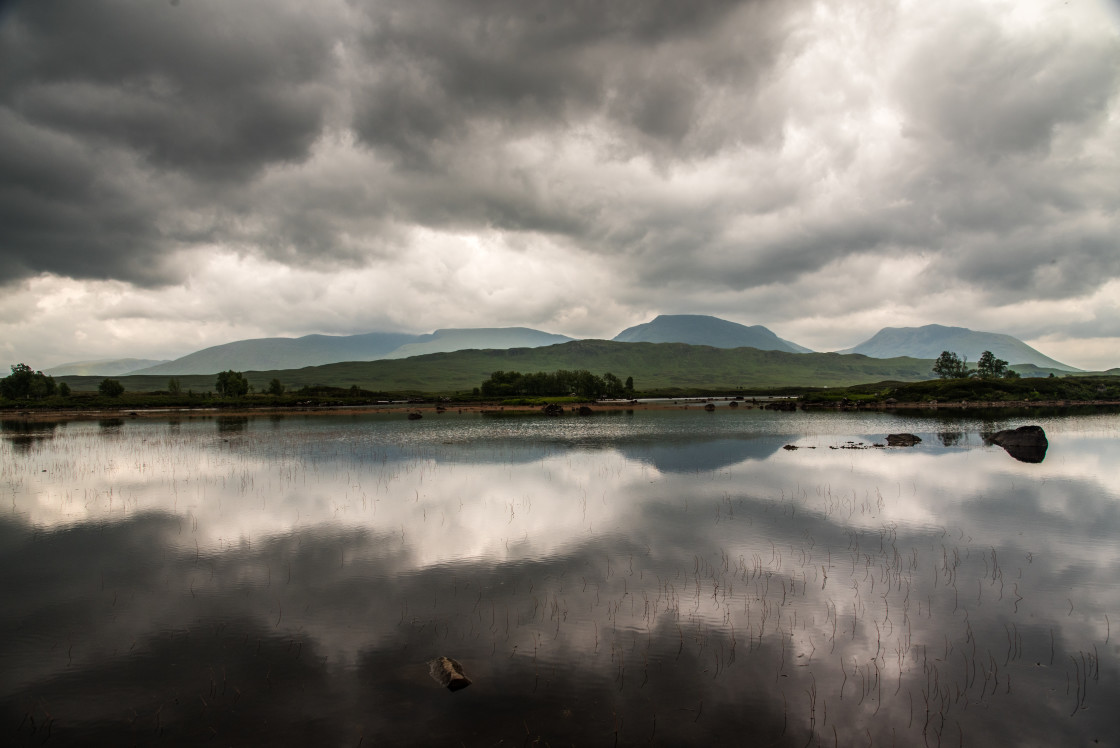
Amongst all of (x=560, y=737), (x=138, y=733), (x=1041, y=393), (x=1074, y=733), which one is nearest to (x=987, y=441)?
(x=1074, y=733)

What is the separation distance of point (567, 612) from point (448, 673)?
5271 millimetres

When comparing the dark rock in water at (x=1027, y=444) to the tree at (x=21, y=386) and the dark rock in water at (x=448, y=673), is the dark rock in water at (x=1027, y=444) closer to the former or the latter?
the dark rock in water at (x=448, y=673)

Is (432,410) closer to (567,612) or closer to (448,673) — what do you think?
(567,612)

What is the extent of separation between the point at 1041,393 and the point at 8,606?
8331 inches

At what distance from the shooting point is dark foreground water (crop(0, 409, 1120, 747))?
12680mm

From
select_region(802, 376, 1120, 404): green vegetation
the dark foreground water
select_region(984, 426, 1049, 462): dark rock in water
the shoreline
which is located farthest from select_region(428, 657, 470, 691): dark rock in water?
select_region(802, 376, 1120, 404): green vegetation

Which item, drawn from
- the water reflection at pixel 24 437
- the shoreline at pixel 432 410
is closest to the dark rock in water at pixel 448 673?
the water reflection at pixel 24 437

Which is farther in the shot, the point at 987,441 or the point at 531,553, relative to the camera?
the point at 987,441

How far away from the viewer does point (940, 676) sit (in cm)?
1430

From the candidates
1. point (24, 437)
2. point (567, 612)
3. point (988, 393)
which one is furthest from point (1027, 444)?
point (24, 437)

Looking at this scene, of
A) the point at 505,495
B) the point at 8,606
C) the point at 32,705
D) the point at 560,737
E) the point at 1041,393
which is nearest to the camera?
the point at 560,737

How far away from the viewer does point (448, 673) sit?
1395 centimetres

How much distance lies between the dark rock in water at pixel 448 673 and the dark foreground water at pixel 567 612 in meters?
0.31

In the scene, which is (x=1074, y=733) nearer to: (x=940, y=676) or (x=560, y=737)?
(x=940, y=676)
